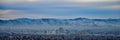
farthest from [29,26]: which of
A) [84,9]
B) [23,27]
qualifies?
[84,9]

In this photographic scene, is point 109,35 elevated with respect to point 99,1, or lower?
lower

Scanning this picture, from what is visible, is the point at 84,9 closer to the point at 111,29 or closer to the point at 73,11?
the point at 73,11

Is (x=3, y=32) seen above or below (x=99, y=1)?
below

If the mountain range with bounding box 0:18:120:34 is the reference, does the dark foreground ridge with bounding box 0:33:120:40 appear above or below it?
below

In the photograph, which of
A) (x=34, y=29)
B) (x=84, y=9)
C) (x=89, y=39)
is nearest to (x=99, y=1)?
(x=84, y=9)

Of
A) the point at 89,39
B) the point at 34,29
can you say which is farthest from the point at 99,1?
the point at 34,29

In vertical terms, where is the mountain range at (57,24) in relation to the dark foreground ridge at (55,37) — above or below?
above

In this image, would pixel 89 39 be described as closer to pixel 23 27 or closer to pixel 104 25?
pixel 104 25

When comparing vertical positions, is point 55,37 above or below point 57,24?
below

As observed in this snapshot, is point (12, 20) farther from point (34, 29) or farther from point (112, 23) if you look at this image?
point (112, 23)
